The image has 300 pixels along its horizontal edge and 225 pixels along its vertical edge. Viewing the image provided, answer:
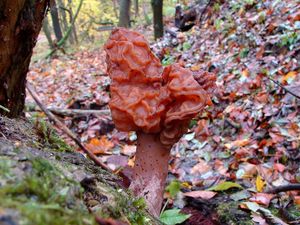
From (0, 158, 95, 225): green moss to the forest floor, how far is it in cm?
186

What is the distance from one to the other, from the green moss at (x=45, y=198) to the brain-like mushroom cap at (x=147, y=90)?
1.18 m

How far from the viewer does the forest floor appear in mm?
3344

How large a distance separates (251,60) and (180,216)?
4.12m

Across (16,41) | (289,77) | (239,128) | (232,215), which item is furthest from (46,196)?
(289,77)

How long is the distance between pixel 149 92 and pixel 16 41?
114cm

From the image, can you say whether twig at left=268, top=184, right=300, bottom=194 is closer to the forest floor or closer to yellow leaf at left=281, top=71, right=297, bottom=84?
the forest floor

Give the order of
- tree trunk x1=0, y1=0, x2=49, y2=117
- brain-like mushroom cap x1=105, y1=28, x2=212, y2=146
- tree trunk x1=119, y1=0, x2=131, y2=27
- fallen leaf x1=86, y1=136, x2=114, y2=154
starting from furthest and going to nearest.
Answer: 1. tree trunk x1=119, y1=0, x2=131, y2=27
2. fallen leaf x1=86, y1=136, x2=114, y2=154
3. tree trunk x1=0, y1=0, x2=49, y2=117
4. brain-like mushroom cap x1=105, y1=28, x2=212, y2=146

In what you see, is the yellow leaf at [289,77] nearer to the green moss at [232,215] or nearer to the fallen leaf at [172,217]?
the green moss at [232,215]

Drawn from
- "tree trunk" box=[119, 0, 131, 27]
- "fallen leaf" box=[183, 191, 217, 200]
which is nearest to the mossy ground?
"fallen leaf" box=[183, 191, 217, 200]

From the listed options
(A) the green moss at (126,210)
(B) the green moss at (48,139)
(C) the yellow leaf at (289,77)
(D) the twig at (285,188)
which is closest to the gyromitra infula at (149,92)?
(B) the green moss at (48,139)

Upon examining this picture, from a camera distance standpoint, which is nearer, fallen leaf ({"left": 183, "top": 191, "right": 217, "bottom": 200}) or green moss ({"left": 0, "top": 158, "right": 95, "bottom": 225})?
green moss ({"left": 0, "top": 158, "right": 95, "bottom": 225})

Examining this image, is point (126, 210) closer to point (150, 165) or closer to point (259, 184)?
point (150, 165)

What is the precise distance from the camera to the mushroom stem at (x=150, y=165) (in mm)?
2739

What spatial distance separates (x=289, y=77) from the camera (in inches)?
196
